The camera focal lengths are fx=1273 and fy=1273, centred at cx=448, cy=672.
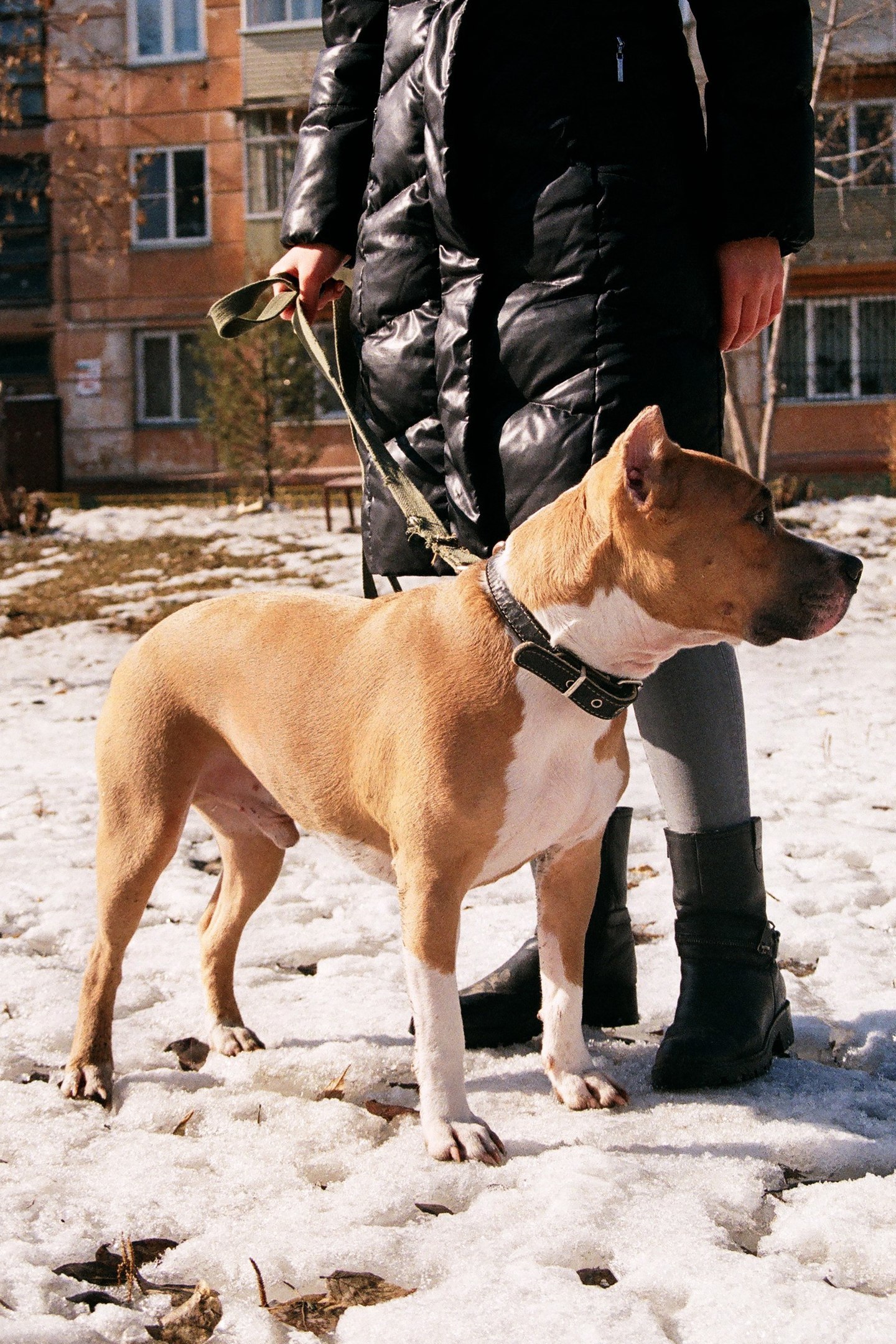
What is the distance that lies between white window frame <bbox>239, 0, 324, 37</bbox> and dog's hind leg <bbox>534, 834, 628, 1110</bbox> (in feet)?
70.1

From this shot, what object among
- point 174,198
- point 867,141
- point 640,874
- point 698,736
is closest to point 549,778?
point 698,736

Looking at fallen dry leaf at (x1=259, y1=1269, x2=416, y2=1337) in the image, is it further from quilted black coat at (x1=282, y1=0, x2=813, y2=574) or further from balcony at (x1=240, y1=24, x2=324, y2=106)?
balcony at (x1=240, y1=24, x2=324, y2=106)

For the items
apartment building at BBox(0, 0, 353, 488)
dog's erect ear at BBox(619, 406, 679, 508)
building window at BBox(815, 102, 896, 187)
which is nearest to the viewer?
dog's erect ear at BBox(619, 406, 679, 508)

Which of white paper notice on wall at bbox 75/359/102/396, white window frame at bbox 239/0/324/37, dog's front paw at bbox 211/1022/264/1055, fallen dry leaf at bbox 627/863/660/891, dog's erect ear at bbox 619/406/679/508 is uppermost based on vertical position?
white window frame at bbox 239/0/324/37

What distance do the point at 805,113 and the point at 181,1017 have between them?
235 centimetres

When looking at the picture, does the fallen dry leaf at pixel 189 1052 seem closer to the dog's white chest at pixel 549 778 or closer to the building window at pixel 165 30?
the dog's white chest at pixel 549 778

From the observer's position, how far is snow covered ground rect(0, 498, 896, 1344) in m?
1.81

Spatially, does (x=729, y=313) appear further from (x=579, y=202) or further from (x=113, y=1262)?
(x=113, y=1262)

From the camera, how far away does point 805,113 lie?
7.91 ft

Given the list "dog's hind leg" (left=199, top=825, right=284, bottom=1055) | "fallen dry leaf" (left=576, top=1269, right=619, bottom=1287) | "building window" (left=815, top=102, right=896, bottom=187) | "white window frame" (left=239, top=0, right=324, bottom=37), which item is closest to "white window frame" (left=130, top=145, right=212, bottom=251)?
"white window frame" (left=239, top=0, right=324, bottom=37)

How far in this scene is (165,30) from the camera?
22.2m

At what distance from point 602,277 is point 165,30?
2308cm

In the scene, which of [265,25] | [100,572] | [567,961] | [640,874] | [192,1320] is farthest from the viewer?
[265,25]

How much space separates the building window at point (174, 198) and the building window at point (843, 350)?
10.4 m
